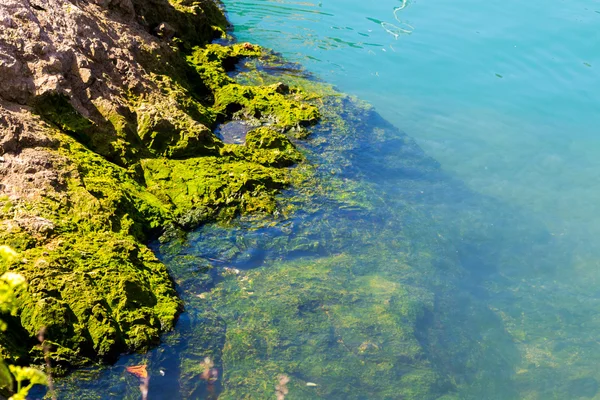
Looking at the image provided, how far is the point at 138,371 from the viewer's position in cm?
456

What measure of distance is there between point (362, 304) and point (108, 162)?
3.18 metres

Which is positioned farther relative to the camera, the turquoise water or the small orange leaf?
the turquoise water

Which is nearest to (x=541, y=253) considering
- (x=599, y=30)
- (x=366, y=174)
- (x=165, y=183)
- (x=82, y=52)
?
(x=366, y=174)

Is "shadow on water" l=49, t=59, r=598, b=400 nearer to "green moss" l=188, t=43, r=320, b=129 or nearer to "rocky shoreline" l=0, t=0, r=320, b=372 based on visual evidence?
"rocky shoreline" l=0, t=0, r=320, b=372

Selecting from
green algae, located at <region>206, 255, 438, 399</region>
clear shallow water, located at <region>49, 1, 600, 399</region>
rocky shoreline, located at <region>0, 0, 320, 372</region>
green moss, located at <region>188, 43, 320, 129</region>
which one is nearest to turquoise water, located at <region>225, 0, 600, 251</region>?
clear shallow water, located at <region>49, 1, 600, 399</region>

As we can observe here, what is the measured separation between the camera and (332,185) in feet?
25.7

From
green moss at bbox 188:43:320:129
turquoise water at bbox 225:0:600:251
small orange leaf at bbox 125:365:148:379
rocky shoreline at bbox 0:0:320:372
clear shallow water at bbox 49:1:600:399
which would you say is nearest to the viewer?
small orange leaf at bbox 125:365:148:379

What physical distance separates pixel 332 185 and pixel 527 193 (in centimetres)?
314

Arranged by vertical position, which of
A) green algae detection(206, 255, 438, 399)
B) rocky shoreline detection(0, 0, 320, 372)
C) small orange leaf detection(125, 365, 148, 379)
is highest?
rocky shoreline detection(0, 0, 320, 372)

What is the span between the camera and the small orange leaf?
4.54m

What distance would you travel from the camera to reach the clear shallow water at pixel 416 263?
5.11 m

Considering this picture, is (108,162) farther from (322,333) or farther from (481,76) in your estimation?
(481,76)

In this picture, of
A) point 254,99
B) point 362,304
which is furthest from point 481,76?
point 362,304

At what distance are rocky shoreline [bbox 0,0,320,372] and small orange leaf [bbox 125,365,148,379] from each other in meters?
0.17
